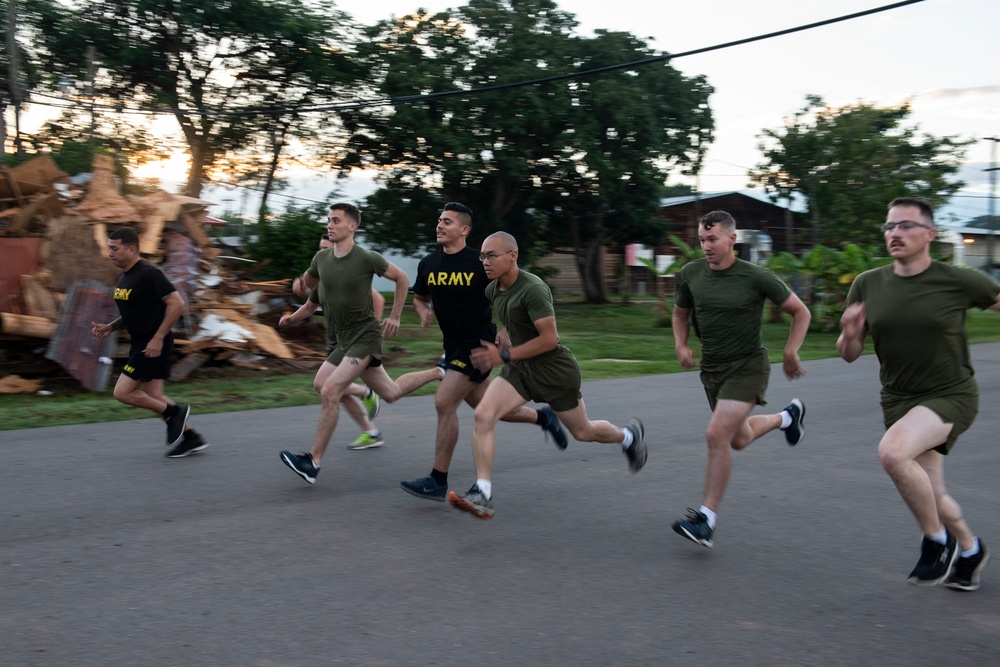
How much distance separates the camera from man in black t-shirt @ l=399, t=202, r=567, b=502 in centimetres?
654

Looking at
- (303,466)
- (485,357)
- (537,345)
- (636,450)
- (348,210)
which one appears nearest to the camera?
(485,357)

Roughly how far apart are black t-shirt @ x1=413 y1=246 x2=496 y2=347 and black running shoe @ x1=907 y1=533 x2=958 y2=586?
119 inches

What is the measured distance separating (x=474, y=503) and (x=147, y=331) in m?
3.59

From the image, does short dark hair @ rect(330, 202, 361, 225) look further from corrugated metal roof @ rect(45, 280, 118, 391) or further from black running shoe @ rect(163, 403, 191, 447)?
corrugated metal roof @ rect(45, 280, 118, 391)

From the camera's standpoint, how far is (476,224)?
3072 cm

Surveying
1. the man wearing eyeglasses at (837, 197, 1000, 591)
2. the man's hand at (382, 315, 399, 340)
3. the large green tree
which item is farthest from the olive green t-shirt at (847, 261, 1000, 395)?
the large green tree

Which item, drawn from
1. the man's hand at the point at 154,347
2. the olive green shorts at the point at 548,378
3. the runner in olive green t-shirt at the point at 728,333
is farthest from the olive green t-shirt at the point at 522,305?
the man's hand at the point at 154,347

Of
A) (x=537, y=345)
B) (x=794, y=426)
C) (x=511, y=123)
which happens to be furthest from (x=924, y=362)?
(x=511, y=123)

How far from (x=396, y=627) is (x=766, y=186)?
127 feet

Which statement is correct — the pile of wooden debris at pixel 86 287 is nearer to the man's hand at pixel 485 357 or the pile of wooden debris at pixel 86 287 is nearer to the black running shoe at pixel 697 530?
the man's hand at pixel 485 357

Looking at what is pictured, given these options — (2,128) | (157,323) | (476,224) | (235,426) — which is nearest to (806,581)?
(157,323)

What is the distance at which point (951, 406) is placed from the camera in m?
4.79

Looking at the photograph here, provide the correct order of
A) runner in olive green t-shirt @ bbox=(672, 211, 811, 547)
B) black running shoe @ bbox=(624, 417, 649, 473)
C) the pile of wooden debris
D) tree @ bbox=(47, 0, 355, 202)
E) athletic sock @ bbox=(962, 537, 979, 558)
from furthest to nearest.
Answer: tree @ bbox=(47, 0, 355, 202) → the pile of wooden debris → black running shoe @ bbox=(624, 417, 649, 473) → runner in olive green t-shirt @ bbox=(672, 211, 811, 547) → athletic sock @ bbox=(962, 537, 979, 558)

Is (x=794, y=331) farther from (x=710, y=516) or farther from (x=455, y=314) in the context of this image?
(x=455, y=314)
